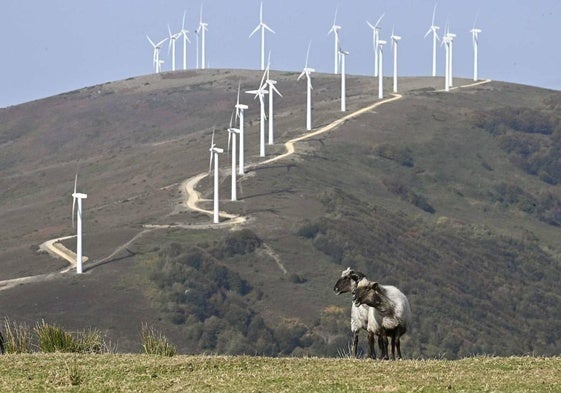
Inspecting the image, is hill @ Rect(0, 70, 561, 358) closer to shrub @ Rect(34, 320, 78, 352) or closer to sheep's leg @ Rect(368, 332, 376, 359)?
sheep's leg @ Rect(368, 332, 376, 359)

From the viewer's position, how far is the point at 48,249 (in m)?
144

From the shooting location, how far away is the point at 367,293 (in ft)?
113

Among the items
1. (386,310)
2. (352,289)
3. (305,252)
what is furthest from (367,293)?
(305,252)

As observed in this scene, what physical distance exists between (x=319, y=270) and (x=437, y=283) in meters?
12.9

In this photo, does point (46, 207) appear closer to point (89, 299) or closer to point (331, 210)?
point (331, 210)

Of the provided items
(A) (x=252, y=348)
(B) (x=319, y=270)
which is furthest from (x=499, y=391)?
(B) (x=319, y=270)

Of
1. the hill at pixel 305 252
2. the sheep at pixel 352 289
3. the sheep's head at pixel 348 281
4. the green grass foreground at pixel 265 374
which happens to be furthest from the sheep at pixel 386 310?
the hill at pixel 305 252

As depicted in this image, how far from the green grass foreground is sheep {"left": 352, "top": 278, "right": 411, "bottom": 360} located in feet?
11.4

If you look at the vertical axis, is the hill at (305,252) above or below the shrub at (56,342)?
below

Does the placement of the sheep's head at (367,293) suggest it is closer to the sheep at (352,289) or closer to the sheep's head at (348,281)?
the sheep at (352,289)

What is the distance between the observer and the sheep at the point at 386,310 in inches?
1345

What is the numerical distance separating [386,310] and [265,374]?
6.56 metres

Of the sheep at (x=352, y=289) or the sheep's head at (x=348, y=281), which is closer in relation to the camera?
the sheep at (x=352, y=289)

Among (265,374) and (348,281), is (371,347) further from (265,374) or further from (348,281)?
(265,374)
